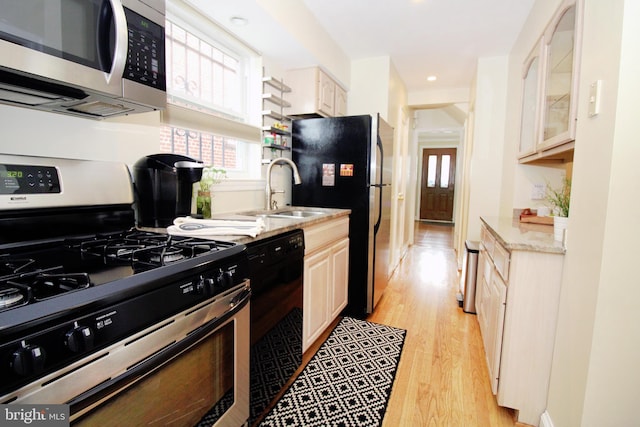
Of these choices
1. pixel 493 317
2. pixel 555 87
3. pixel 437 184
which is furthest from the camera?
pixel 437 184

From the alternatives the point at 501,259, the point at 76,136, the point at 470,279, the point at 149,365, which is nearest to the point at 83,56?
the point at 76,136

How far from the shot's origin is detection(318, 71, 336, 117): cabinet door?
2.98 meters

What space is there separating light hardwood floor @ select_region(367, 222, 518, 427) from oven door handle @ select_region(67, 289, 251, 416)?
3.53 ft

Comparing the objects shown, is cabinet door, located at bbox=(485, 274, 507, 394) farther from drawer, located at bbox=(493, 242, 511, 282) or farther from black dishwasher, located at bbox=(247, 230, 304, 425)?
black dishwasher, located at bbox=(247, 230, 304, 425)

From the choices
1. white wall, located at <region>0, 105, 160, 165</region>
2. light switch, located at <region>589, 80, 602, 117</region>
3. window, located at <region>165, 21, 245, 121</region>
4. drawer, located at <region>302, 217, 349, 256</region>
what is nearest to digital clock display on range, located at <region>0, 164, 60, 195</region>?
white wall, located at <region>0, 105, 160, 165</region>

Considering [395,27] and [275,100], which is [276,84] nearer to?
[275,100]

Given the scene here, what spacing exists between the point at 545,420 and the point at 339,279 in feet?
4.64

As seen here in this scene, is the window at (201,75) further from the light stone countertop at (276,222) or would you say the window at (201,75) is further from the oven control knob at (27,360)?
the oven control knob at (27,360)

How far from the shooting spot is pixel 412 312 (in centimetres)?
289

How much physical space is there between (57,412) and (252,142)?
214 cm

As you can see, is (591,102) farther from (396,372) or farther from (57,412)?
(57,412)

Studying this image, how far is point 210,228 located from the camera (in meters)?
1.34

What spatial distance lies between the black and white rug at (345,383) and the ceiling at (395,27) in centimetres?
227

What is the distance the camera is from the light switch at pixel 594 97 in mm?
1171
